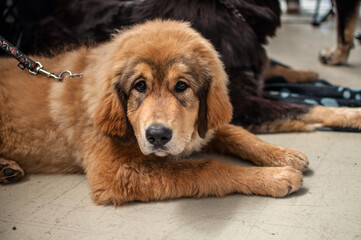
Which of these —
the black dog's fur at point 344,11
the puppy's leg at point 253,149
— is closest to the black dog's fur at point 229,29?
the puppy's leg at point 253,149

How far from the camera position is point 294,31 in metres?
7.04

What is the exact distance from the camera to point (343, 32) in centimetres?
441

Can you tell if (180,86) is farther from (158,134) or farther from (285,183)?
(285,183)

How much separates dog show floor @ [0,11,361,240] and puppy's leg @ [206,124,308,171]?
4.0 inches

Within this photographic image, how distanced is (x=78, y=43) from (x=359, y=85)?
3071 mm

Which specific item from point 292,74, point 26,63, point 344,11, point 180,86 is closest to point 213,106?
point 180,86

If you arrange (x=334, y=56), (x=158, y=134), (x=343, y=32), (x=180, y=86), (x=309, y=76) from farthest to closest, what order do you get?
(x=334, y=56)
(x=343, y=32)
(x=309, y=76)
(x=180, y=86)
(x=158, y=134)

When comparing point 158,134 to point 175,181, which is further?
point 175,181

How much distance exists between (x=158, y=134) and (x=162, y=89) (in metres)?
0.32

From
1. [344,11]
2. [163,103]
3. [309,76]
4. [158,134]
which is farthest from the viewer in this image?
[344,11]

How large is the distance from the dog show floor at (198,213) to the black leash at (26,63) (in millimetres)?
729

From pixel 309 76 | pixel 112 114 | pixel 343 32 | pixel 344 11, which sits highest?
pixel 344 11

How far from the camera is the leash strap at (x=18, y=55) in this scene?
2459 mm

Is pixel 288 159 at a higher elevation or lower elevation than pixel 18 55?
lower
